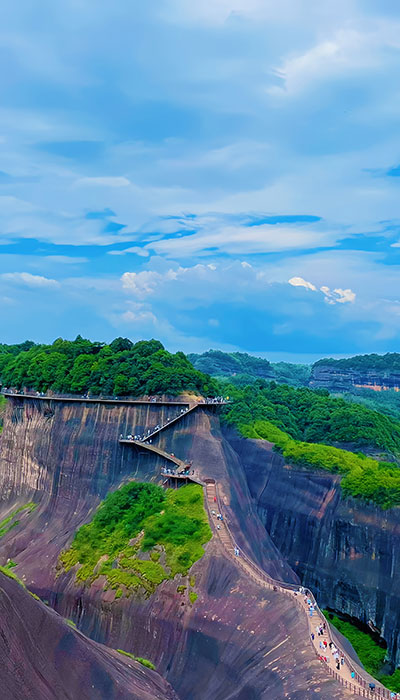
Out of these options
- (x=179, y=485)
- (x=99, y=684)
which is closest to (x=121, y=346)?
(x=179, y=485)

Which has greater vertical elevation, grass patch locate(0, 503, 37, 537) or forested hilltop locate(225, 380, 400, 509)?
forested hilltop locate(225, 380, 400, 509)

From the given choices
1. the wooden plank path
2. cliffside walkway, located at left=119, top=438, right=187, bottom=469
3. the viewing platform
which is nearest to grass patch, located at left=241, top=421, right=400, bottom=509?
the viewing platform

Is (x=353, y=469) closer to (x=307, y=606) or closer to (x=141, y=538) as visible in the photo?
(x=141, y=538)

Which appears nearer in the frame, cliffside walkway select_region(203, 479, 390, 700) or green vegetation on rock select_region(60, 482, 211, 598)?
cliffside walkway select_region(203, 479, 390, 700)

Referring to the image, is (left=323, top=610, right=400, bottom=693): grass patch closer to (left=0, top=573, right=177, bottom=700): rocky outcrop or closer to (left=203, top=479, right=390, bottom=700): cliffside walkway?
(left=203, top=479, right=390, bottom=700): cliffside walkway

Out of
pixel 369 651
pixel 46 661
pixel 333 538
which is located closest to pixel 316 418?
pixel 333 538

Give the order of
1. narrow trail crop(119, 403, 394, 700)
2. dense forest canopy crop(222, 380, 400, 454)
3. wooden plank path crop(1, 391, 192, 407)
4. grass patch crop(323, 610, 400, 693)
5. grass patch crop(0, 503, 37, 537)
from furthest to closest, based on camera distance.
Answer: dense forest canopy crop(222, 380, 400, 454)
grass patch crop(0, 503, 37, 537)
wooden plank path crop(1, 391, 192, 407)
grass patch crop(323, 610, 400, 693)
narrow trail crop(119, 403, 394, 700)

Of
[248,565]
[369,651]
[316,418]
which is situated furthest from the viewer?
[316,418]
